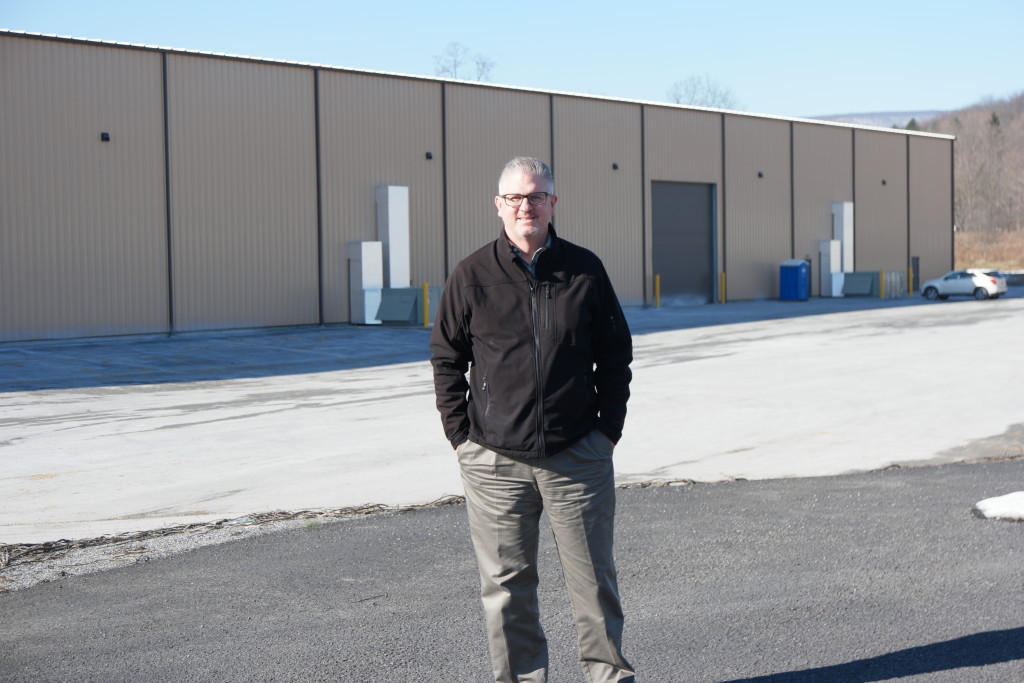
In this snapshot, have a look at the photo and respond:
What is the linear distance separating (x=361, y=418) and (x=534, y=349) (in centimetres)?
1015

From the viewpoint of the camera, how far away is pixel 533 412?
4.04m

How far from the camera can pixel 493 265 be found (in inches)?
163

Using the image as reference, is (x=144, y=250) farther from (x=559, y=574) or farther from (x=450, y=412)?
(x=450, y=412)

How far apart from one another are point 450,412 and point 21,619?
275cm

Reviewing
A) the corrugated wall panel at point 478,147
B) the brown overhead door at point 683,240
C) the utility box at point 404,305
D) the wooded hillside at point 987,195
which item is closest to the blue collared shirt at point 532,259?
the utility box at point 404,305

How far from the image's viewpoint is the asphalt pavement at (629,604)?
485 cm

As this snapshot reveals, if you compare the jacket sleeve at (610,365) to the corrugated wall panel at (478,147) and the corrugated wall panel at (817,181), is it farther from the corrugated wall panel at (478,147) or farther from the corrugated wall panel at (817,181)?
the corrugated wall panel at (817,181)

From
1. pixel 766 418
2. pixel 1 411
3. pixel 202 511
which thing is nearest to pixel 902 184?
pixel 766 418

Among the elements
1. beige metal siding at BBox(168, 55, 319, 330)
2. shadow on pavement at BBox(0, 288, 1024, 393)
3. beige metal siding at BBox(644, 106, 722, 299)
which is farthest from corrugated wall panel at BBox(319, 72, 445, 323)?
beige metal siding at BBox(644, 106, 722, 299)

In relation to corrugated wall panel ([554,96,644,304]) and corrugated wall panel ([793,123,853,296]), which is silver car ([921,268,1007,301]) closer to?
corrugated wall panel ([793,123,853,296])

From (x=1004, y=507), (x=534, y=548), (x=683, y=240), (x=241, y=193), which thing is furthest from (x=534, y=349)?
(x=683, y=240)

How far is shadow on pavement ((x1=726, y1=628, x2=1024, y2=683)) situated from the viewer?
4.69m

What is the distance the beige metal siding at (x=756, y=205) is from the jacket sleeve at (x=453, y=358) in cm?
3904

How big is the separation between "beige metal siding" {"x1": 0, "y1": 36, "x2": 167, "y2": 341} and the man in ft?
75.5
